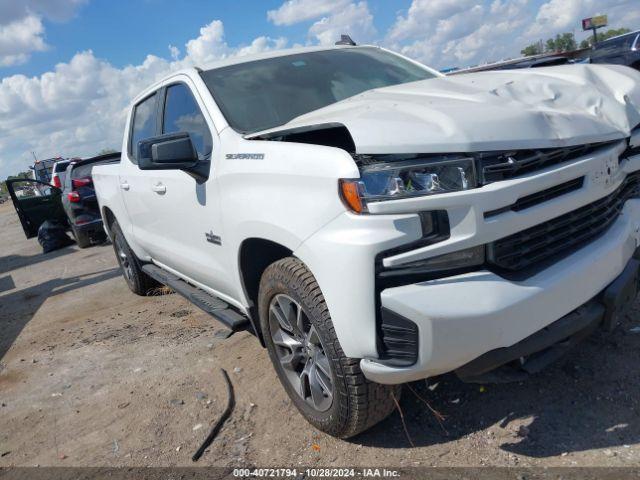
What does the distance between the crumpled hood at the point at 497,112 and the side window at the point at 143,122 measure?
1.97m

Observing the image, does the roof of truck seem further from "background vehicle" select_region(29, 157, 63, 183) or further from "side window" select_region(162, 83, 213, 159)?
"background vehicle" select_region(29, 157, 63, 183)

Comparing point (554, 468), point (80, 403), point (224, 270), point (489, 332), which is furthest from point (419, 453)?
point (80, 403)

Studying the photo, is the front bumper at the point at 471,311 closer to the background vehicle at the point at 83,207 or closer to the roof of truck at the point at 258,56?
the roof of truck at the point at 258,56

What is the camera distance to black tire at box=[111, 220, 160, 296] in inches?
228

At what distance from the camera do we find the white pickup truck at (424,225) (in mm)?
2023

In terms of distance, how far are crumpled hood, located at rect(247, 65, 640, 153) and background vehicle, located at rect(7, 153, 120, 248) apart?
25.0 feet

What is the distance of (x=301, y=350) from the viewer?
2.80 m

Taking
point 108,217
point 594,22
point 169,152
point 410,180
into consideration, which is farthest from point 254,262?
point 594,22

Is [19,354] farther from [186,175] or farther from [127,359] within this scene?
[186,175]

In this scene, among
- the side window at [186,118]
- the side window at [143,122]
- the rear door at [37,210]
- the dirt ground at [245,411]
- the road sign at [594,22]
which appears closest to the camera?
the dirt ground at [245,411]

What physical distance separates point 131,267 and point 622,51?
43.4ft

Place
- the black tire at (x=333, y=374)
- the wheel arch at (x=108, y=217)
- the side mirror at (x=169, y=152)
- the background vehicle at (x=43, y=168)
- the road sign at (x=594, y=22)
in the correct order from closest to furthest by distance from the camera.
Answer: the black tire at (x=333, y=374), the side mirror at (x=169, y=152), the wheel arch at (x=108, y=217), the background vehicle at (x=43, y=168), the road sign at (x=594, y=22)

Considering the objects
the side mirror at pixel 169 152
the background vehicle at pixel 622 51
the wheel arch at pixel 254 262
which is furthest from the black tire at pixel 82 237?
the background vehicle at pixel 622 51

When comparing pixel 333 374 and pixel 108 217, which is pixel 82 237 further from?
pixel 333 374
